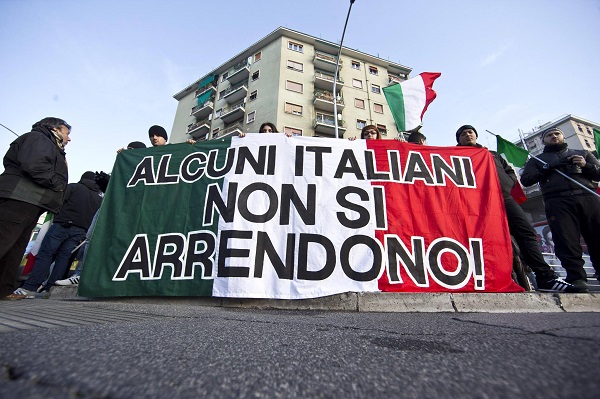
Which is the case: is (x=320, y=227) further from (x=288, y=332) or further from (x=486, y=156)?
(x=486, y=156)

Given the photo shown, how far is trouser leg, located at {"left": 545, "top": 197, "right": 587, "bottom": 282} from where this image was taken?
263 centimetres

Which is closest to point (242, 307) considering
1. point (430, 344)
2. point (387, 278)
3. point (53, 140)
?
point (387, 278)

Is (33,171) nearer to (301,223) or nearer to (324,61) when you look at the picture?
(301,223)

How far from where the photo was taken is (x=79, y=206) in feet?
12.2

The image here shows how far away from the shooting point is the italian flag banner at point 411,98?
474 centimetres

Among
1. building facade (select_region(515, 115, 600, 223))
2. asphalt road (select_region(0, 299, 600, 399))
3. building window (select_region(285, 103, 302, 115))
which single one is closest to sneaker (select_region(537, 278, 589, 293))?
asphalt road (select_region(0, 299, 600, 399))

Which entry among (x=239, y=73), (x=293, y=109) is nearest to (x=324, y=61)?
(x=293, y=109)

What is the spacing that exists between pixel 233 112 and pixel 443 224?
2493 cm

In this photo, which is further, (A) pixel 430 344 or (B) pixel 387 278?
(B) pixel 387 278

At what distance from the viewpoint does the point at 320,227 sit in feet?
9.02

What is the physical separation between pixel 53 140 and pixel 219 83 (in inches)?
1181

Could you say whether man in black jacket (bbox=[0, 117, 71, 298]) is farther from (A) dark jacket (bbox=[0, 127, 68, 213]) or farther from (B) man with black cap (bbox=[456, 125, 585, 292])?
(B) man with black cap (bbox=[456, 125, 585, 292])

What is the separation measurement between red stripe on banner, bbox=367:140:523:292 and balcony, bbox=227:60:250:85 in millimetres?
26804

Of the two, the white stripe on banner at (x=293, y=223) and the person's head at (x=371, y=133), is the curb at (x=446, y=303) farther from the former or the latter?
the person's head at (x=371, y=133)
